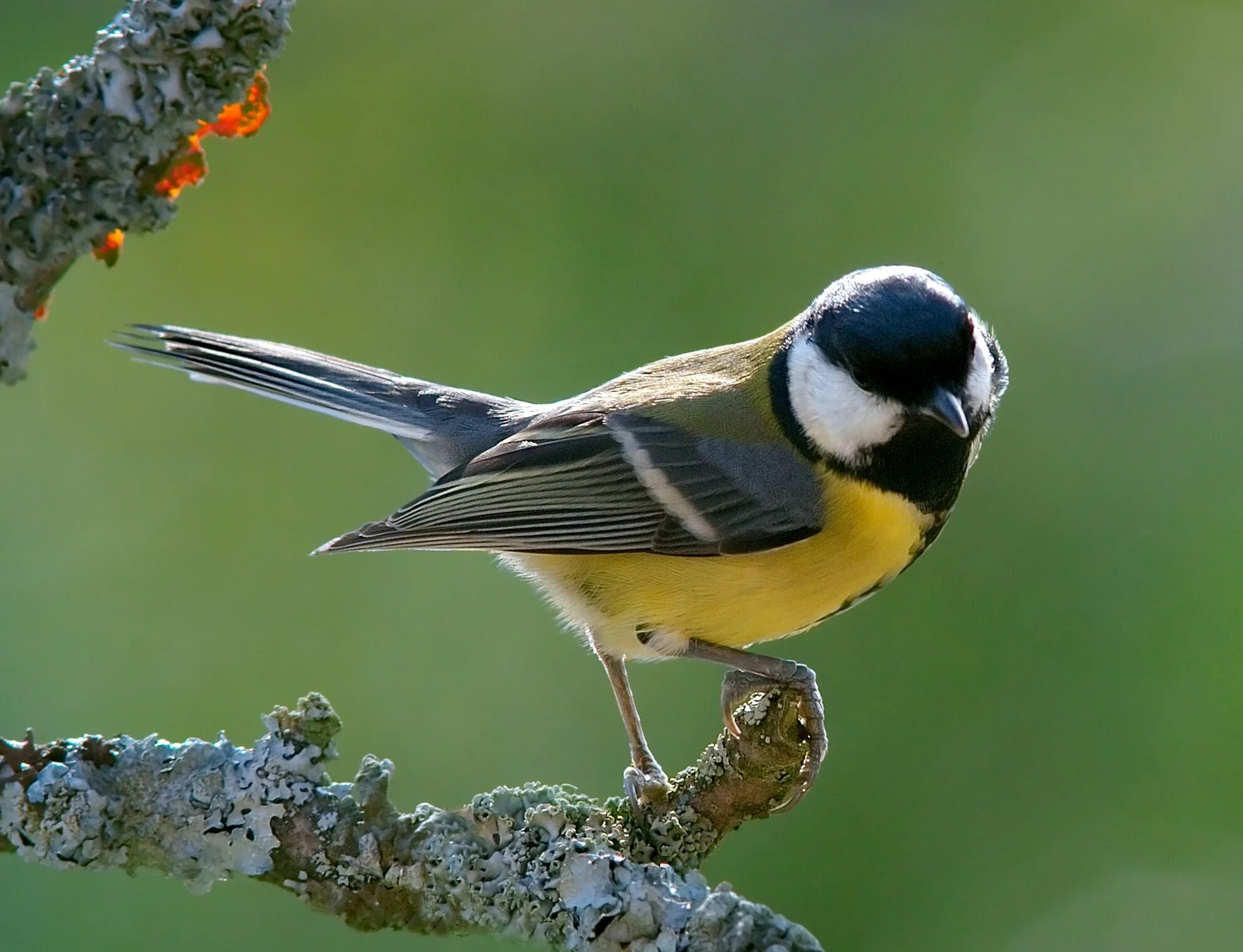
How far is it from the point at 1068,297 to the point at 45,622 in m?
2.56

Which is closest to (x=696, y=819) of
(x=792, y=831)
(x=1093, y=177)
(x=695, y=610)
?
(x=695, y=610)

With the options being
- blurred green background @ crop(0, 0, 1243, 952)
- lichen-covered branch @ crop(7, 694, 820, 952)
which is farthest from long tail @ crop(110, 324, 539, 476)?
lichen-covered branch @ crop(7, 694, 820, 952)

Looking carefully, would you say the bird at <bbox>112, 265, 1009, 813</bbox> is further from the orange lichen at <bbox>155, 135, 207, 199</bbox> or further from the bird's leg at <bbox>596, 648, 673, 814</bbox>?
the orange lichen at <bbox>155, 135, 207, 199</bbox>

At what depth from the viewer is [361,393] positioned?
2584 mm

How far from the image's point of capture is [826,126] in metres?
3.36

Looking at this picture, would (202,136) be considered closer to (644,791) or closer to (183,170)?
(183,170)

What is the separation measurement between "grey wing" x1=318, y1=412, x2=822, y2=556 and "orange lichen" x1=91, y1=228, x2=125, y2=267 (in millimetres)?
534

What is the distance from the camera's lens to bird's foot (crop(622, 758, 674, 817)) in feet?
5.54

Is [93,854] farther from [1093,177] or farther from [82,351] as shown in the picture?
[1093,177]

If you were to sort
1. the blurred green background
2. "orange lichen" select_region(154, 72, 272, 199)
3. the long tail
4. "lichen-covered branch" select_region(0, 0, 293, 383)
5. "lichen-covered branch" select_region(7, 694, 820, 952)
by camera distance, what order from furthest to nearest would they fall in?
1. the blurred green background
2. the long tail
3. "orange lichen" select_region(154, 72, 272, 199)
4. "lichen-covered branch" select_region(0, 0, 293, 383)
5. "lichen-covered branch" select_region(7, 694, 820, 952)

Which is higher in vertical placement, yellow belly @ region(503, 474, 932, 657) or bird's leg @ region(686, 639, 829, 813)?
yellow belly @ region(503, 474, 932, 657)

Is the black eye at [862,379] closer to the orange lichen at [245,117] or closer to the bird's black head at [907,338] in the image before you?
the bird's black head at [907,338]

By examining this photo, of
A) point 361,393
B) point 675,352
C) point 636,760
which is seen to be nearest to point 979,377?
point 636,760

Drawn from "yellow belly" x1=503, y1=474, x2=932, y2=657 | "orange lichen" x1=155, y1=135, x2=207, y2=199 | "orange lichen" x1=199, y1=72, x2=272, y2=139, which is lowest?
"yellow belly" x1=503, y1=474, x2=932, y2=657
